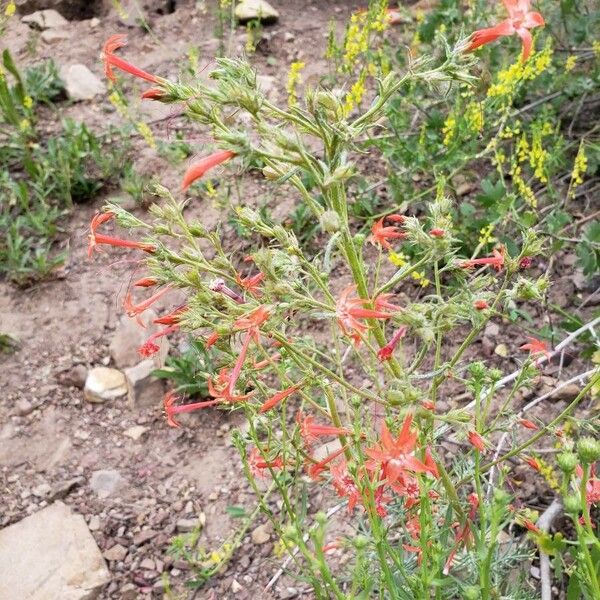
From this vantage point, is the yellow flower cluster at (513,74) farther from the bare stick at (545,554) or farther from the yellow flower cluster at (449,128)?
the bare stick at (545,554)

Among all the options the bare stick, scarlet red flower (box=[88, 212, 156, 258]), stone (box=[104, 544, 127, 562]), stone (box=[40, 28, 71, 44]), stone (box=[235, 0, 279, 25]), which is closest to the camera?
scarlet red flower (box=[88, 212, 156, 258])

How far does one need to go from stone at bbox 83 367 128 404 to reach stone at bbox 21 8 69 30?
139 inches

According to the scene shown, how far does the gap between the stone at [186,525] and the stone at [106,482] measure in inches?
13.7

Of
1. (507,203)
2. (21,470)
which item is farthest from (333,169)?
(21,470)

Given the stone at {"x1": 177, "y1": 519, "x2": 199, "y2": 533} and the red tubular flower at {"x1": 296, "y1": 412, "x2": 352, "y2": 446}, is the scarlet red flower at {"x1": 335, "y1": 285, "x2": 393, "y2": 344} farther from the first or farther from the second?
the stone at {"x1": 177, "y1": 519, "x2": 199, "y2": 533}

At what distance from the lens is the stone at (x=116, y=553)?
9.75 feet

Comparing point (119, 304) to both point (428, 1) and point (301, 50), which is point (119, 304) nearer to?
point (301, 50)

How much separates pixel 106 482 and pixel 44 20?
13.7 feet

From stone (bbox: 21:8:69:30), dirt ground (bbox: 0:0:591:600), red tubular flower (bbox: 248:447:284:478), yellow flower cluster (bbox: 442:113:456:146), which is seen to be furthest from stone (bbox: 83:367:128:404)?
stone (bbox: 21:8:69:30)

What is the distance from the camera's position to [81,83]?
17.5 feet

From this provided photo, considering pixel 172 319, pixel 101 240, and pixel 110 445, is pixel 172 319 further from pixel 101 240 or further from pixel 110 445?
pixel 110 445

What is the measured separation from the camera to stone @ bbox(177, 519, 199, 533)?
3025 millimetres

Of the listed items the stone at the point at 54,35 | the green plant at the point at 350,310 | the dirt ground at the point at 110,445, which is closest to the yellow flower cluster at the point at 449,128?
the dirt ground at the point at 110,445

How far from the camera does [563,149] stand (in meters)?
3.47
